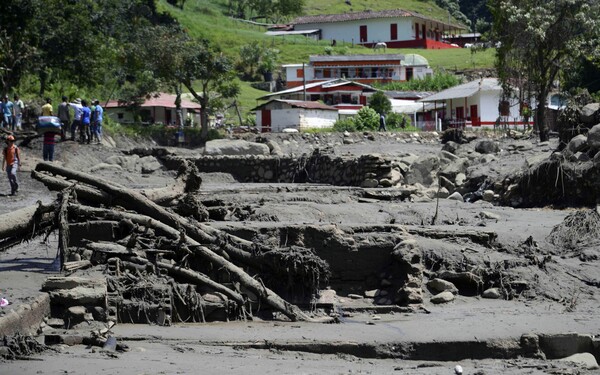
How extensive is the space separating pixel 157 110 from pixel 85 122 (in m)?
23.5

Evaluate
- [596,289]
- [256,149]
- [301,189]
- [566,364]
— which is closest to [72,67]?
[256,149]

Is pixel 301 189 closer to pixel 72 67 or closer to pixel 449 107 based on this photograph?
pixel 72 67

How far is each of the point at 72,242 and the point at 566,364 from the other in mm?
6458

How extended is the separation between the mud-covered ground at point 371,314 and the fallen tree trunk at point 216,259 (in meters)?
0.42

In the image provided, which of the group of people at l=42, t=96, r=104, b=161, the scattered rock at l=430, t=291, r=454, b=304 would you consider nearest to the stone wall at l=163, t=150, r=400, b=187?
the group of people at l=42, t=96, r=104, b=161

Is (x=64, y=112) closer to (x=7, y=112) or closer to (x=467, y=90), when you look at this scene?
(x=7, y=112)

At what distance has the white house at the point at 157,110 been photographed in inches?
1959

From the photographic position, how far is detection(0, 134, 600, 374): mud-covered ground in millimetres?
9555

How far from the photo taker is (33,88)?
37750mm

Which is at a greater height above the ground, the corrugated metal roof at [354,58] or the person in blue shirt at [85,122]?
the corrugated metal roof at [354,58]

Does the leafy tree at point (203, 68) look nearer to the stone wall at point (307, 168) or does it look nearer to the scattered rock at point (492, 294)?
the stone wall at point (307, 168)

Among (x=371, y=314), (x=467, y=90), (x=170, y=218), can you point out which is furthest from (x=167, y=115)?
(x=371, y=314)

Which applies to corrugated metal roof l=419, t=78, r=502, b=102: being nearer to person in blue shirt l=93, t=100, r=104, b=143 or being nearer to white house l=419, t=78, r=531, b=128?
white house l=419, t=78, r=531, b=128

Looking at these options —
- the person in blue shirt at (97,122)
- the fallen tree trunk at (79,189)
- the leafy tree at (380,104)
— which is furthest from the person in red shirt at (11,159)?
A: the leafy tree at (380,104)
